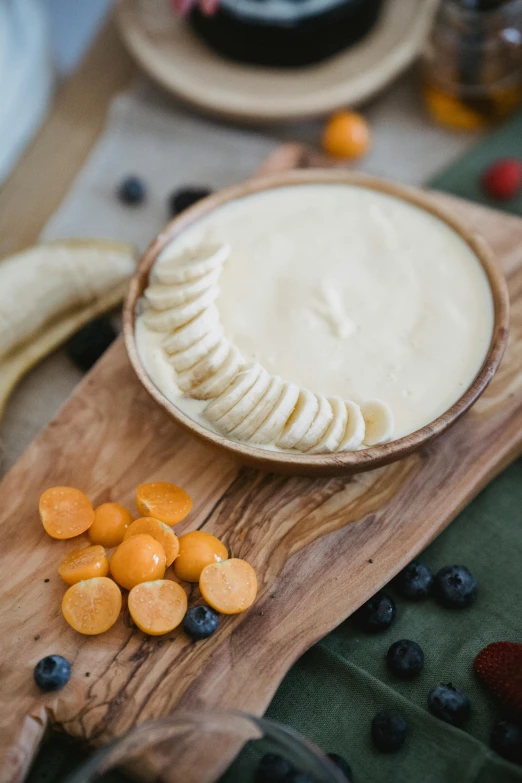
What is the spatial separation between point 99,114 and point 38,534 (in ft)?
5.28

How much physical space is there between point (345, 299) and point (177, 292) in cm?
37

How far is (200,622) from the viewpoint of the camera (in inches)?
56.1

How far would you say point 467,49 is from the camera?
2355 mm

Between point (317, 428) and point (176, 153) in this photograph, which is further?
point (176, 153)

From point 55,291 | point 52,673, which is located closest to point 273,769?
point 52,673

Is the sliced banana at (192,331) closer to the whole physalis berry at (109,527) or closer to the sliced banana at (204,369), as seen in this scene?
the sliced banana at (204,369)

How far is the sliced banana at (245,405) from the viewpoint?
4.94 ft

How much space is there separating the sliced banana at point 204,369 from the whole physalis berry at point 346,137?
1.06m

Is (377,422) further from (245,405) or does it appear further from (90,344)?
(90,344)

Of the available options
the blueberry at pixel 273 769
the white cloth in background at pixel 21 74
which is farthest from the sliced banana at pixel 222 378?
the white cloth in background at pixel 21 74

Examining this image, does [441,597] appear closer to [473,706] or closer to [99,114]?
[473,706]

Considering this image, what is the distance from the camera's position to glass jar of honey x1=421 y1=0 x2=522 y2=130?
90.2 inches

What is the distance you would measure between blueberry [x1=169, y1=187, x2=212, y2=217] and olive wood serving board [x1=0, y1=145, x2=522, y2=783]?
0.57 m

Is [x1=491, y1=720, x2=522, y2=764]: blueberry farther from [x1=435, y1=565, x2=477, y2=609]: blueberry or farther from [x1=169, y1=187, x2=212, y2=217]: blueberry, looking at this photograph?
[x1=169, y1=187, x2=212, y2=217]: blueberry
